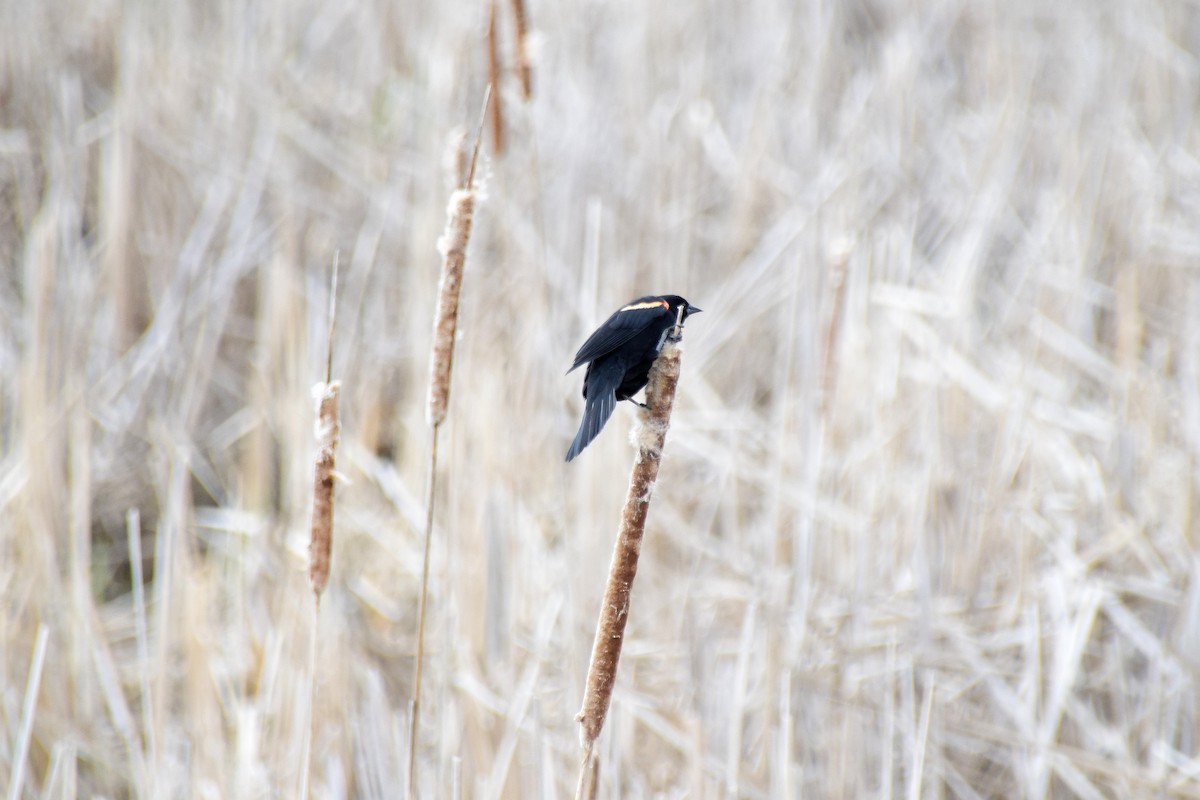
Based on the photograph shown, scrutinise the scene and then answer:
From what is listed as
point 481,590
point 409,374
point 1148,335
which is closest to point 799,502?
point 481,590

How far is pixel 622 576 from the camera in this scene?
811 millimetres

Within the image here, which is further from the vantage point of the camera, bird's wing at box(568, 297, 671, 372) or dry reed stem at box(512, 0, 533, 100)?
dry reed stem at box(512, 0, 533, 100)

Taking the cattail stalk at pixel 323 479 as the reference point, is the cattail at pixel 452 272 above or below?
above

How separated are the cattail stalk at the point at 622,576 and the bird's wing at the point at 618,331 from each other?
0.13 metres

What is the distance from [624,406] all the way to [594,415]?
1130 mm

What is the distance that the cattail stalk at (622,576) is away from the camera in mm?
801

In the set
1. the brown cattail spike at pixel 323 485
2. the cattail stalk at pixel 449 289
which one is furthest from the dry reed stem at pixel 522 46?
the brown cattail spike at pixel 323 485

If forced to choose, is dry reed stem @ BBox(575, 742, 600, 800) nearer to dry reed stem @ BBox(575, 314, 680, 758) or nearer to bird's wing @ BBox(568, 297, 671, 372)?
dry reed stem @ BBox(575, 314, 680, 758)

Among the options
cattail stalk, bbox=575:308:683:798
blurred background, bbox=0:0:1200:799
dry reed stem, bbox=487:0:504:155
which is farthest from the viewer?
blurred background, bbox=0:0:1200:799

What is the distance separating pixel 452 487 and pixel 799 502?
0.81 m

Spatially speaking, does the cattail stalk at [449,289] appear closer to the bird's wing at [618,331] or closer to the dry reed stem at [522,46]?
the bird's wing at [618,331]

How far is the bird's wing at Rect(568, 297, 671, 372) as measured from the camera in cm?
100

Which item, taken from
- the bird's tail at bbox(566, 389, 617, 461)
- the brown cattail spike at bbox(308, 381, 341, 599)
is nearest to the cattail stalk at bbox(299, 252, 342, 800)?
the brown cattail spike at bbox(308, 381, 341, 599)

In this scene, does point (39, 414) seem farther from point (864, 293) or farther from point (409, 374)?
point (864, 293)
